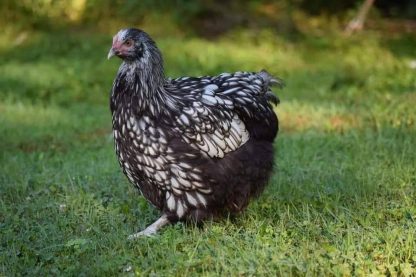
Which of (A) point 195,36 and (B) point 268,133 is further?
(A) point 195,36

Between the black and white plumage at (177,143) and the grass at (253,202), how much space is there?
212 mm

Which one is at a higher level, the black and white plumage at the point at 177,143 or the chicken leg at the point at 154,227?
the black and white plumage at the point at 177,143

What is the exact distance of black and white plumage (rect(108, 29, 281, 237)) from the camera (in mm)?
4555

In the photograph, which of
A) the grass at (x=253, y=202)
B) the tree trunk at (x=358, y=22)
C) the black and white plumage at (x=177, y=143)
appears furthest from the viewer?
the tree trunk at (x=358, y=22)

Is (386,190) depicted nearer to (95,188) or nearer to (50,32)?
(95,188)

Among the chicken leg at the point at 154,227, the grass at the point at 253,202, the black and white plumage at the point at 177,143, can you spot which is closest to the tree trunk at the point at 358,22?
the grass at the point at 253,202

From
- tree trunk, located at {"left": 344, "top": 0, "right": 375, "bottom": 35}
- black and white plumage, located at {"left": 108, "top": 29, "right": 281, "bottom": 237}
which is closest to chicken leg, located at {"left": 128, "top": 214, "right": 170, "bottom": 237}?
black and white plumage, located at {"left": 108, "top": 29, "right": 281, "bottom": 237}

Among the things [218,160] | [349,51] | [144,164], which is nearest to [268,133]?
[218,160]

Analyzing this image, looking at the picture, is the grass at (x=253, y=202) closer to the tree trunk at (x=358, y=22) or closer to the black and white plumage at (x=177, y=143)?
the black and white plumage at (x=177, y=143)

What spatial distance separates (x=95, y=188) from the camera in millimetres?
5809

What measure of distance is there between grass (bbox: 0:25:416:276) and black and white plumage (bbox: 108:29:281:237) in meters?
0.21

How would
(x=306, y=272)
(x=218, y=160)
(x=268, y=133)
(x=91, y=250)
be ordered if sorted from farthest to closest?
(x=268, y=133)
(x=218, y=160)
(x=91, y=250)
(x=306, y=272)

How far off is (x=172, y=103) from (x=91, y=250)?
1094 millimetres

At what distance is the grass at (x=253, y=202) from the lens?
13.4ft
